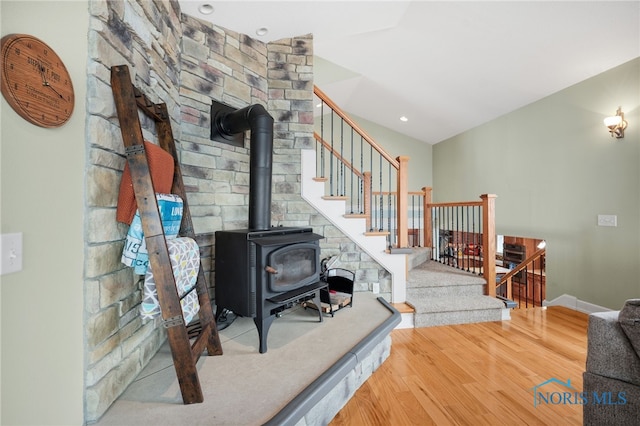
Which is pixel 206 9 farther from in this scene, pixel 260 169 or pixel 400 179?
pixel 400 179

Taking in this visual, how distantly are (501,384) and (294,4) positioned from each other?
346cm

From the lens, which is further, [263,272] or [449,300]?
[449,300]

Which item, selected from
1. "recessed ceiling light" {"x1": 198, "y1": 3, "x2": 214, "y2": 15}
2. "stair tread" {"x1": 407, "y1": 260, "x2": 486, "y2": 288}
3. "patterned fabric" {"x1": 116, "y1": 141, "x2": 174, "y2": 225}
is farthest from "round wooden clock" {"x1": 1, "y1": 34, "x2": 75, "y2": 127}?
"stair tread" {"x1": 407, "y1": 260, "x2": 486, "y2": 288}

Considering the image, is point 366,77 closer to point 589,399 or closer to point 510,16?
point 510,16

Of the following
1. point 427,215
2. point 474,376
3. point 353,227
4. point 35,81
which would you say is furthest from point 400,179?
point 35,81

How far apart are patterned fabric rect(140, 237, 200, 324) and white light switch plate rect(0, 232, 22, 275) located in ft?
1.53

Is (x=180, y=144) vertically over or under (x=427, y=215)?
over

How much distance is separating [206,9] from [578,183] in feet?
15.2

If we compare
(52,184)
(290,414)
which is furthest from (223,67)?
(290,414)

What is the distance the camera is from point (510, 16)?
2.85 metres

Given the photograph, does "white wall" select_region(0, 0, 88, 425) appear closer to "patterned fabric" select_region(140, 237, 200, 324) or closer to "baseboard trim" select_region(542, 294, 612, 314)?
"patterned fabric" select_region(140, 237, 200, 324)

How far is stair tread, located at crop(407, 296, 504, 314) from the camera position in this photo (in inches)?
123

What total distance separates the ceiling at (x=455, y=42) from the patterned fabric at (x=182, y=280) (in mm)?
2048

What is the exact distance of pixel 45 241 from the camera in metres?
1.01
